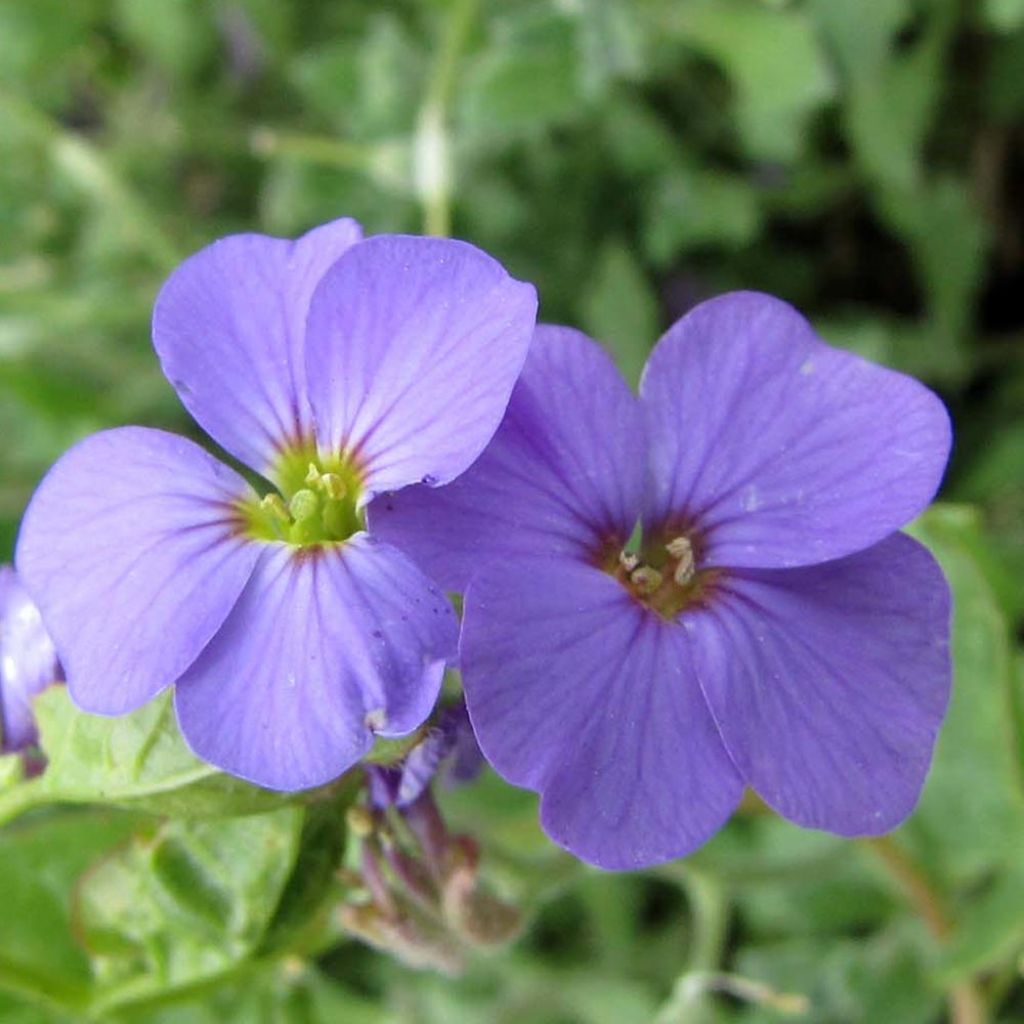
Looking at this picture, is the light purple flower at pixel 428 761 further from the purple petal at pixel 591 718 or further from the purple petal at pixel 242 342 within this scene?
the purple petal at pixel 242 342

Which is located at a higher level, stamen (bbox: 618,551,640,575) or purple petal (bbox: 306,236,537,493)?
purple petal (bbox: 306,236,537,493)

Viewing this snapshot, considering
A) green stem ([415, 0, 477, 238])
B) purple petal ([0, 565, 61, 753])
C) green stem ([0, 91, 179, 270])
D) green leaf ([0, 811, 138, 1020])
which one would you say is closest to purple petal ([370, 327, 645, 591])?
purple petal ([0, 565, 61, 753])

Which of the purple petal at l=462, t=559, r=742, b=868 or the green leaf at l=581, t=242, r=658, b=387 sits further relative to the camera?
the green leaf at l=581, t=242, r=658, b=387

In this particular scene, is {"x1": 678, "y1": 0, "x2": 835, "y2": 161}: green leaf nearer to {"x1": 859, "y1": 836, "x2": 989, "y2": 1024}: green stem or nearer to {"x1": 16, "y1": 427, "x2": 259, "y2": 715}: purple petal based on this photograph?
{"x1": 859, "y1": 836, "x2": 989, "y2": 1024}: green stem

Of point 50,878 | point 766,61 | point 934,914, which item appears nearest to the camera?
point 50,878

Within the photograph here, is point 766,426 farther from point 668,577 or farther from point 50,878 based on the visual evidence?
point 50,878

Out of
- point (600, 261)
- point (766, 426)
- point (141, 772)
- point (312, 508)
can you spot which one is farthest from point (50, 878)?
point (600, 261)

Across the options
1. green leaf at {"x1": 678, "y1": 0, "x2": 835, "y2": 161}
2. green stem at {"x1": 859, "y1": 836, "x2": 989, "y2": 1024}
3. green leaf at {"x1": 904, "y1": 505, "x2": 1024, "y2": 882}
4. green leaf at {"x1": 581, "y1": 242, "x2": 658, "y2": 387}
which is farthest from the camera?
green leaf at {"x1": 581, "y1": 242, "x2": 658, "y2": 387}
